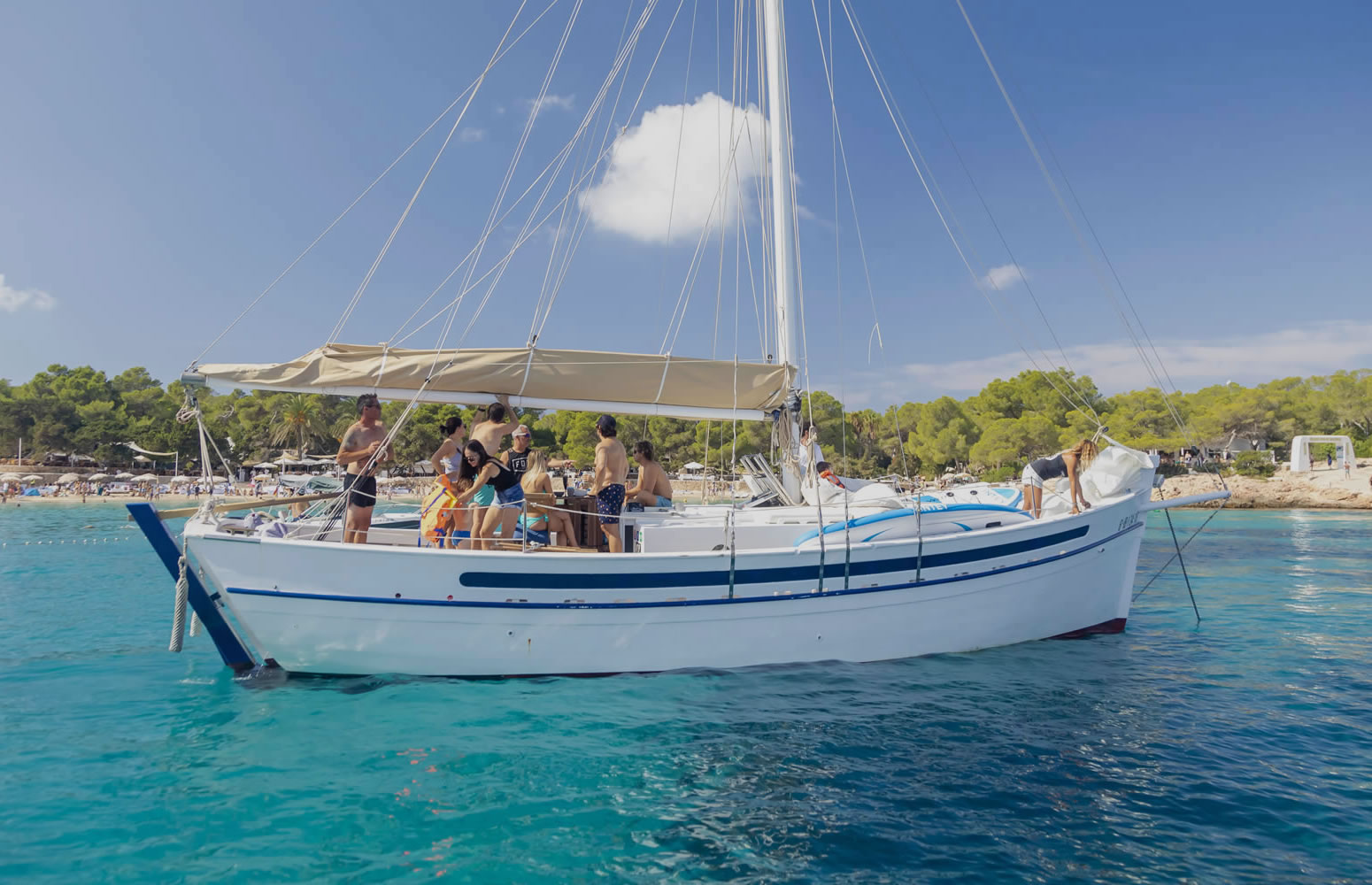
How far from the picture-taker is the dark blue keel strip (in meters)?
6.46

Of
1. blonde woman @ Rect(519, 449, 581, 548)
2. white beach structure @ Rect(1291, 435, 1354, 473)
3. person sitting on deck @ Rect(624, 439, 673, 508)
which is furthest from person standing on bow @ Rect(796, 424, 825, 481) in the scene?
white beach structure @ Rect(1291, 435, 1354, 473)

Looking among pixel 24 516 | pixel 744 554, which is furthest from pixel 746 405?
pixel 24 516

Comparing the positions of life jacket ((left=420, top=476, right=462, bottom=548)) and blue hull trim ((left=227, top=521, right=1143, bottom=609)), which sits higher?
life jacket ((left=420, top=476, right=462, bottom=548))

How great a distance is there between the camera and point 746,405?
9133 millimetres

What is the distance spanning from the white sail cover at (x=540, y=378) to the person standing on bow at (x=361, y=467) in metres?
0.44

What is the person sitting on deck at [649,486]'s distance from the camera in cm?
818

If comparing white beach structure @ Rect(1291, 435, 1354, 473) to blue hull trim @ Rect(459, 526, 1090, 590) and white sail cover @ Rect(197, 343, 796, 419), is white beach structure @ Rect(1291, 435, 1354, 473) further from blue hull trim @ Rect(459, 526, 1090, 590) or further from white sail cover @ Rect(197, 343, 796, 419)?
white sail cover @ Rect(197, 343, 796, 419)

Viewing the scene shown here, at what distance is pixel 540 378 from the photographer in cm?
814

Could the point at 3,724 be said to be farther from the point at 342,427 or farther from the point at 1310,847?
the point at 342,427

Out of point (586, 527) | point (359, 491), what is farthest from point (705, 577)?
point (359, 491)

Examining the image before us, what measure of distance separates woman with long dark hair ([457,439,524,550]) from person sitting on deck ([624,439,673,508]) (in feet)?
4.57

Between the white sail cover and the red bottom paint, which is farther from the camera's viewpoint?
the red bottom paint

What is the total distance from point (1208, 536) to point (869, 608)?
90.2 feet

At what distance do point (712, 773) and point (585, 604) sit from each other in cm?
218
